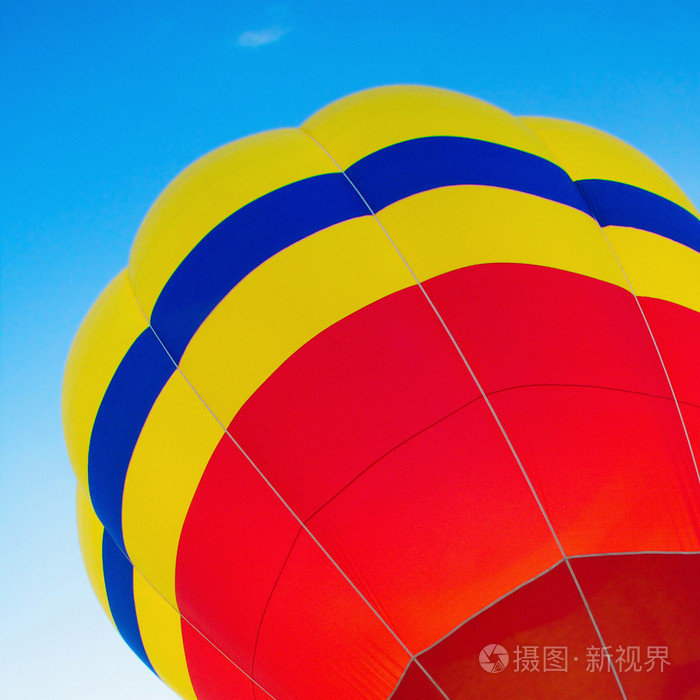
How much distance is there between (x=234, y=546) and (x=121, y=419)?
3.71 feet

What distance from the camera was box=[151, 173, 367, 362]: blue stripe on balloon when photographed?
3.82 meters

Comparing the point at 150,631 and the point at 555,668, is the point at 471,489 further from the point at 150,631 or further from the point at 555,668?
the point at 150,631

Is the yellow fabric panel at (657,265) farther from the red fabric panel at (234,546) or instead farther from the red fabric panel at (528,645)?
the red fabric panel at (234,546)

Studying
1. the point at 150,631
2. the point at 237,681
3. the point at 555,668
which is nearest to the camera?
the point at 555,668

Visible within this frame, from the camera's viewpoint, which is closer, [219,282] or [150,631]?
[219,282]

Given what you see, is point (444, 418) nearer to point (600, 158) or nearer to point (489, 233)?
point (489, 233)

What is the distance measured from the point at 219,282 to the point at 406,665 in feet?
6.75

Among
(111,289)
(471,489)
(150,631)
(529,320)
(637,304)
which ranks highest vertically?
(111,289)

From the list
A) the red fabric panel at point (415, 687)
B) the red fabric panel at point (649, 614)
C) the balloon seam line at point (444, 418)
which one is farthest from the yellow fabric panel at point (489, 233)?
the red fabric panel at point (415, 687)

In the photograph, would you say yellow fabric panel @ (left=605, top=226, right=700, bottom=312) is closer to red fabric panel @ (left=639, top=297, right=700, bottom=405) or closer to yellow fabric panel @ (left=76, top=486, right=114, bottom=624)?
red fabric panel @ (left=639, top=297, right=700, bottom=405)

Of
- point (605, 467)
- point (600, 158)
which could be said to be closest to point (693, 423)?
point (605, 467)

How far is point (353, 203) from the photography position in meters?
3.95

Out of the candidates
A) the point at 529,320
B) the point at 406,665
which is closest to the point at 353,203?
the point at 529,320

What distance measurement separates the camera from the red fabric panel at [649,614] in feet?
9.91
